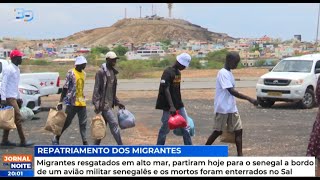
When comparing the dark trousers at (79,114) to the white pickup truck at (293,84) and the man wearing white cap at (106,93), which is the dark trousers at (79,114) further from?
the white pickup truck at (293,84)

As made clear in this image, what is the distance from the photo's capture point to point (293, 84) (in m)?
17.7

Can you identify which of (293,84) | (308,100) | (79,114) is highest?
(79,114)

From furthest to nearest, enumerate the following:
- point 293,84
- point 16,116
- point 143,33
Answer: point 143,33 < point 293,84 < point 16,116

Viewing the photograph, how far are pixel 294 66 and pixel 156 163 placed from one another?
43.3 feet

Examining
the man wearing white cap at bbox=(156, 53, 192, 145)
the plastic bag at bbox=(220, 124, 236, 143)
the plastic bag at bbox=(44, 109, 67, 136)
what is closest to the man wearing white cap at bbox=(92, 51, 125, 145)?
the man wearing white cap at bbox=(156, 53, 192, 145)

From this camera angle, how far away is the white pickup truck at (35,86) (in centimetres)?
1484

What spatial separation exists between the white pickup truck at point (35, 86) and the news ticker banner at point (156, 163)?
8156mm

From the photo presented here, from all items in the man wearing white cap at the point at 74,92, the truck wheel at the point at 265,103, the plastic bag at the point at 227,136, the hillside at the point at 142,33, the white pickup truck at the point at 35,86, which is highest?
the man wearing white cap at the point at 74,92

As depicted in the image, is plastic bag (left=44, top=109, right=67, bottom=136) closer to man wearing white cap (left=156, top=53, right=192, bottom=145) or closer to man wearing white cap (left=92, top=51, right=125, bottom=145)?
man wearing white cap (left=92, top=51, right=125, bottom=145)

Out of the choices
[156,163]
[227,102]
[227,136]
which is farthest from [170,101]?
[156,163]

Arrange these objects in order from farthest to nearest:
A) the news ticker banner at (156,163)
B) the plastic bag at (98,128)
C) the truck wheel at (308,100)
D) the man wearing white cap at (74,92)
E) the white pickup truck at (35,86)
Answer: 1. the truck wheel at (308,100)
2. the white pickup truck at (35,86)
3. the man wearing white cap at (74,92)
4. the plastic bag at (98,128)
5. the news ticker banner at (156,163)

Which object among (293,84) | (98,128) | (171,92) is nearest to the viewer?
(171,92)

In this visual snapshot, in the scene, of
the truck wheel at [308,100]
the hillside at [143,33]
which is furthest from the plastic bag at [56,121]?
the hillside at [143,33]

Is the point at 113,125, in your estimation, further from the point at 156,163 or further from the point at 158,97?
the point at 156,163
